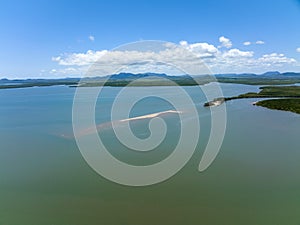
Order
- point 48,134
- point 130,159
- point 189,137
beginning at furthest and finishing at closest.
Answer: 1. point 48,134
2. point 189,137
3. point 130,159

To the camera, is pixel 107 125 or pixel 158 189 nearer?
pixel 158 189

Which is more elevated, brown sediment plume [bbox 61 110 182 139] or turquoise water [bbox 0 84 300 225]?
brown sediment plume [bbox 61 110 182 139]

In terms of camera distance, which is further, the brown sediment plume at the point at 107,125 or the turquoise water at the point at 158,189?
the brown sediment plume at the point at 107,125

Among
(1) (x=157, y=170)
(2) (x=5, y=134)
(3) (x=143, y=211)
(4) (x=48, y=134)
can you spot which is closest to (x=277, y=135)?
(1) (x=157, y=170)

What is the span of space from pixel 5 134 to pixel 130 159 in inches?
199

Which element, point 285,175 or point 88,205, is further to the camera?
point 285,175

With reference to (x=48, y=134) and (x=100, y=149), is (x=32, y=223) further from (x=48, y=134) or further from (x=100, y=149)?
(x=48, y=134)

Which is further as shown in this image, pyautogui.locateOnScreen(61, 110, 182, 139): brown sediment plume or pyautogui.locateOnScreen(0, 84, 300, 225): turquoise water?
pyautogui.locateOnScreen(61, 110, 182, 139): brown sediment plume

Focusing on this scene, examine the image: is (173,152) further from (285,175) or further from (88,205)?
(88,205)

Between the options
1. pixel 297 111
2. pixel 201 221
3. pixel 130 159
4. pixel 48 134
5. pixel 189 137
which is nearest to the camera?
pixel 201 221

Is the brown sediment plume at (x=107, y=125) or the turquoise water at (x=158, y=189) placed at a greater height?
the brown sediment plume at (x=107, y=125)

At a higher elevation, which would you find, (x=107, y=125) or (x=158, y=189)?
(x=107, y=125)

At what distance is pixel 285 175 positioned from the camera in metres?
5.18

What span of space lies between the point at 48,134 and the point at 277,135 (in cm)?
651
